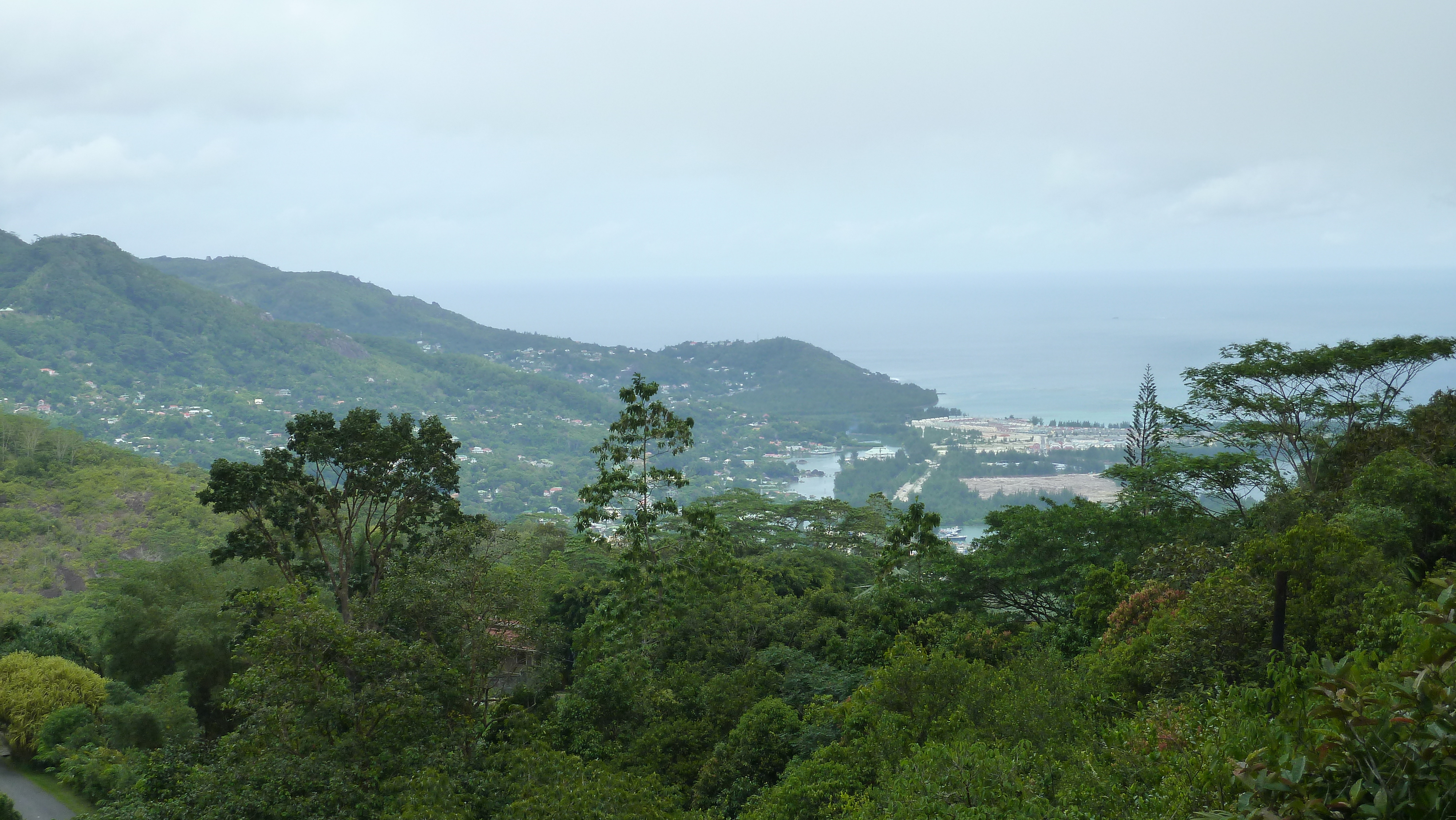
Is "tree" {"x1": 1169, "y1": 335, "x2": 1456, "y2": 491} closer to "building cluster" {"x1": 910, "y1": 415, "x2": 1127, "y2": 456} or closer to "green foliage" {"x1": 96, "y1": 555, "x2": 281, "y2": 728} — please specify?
"green foliage" {"x1": 96, "y1": 555, "x2": 281, "y2": 728}

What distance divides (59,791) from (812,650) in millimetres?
13909

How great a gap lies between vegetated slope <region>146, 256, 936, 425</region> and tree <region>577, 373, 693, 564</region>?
67.1 m

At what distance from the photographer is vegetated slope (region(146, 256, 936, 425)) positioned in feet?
316

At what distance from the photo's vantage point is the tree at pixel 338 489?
13422mm

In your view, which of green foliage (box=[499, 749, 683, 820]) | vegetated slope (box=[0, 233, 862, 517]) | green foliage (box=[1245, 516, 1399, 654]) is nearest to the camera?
green foliage (box=[1245, 516, 1399, 654])

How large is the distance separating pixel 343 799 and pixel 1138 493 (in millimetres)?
13449

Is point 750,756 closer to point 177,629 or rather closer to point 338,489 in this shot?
point 338,489

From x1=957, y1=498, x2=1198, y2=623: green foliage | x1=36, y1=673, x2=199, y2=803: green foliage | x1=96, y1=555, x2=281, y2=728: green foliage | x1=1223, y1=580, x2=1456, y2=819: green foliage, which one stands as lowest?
x1=36, y1=673, x2=199, y2=803: green foliage

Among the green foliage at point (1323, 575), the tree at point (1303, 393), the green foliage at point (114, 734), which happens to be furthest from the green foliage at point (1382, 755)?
the tree at point (1303, 393)

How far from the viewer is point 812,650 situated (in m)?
13.6

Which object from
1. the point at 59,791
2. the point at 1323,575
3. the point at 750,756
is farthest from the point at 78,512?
the point at 1323,575

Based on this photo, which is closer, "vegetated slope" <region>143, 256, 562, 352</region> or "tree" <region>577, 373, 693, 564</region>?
"tree" <region>577, 373, 693, 564</region>

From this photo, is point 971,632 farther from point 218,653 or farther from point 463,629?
point 218,653

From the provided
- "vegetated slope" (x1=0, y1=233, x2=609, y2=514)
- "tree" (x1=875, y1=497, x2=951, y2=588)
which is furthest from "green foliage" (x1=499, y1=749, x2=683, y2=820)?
"vegetated slope" (x1=0, y1=233, x2=609, y2=514)
